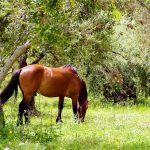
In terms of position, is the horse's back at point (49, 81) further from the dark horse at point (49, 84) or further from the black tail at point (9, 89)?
the black tail at point (9, 89)

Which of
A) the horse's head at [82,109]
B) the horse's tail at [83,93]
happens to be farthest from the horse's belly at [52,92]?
the horse's head at [82,109]

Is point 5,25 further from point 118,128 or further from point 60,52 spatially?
point 118,128

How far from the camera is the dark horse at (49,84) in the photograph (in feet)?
49.4

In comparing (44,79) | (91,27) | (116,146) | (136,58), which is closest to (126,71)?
(136,58)

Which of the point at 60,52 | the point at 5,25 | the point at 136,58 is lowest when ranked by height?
the point at 136,58

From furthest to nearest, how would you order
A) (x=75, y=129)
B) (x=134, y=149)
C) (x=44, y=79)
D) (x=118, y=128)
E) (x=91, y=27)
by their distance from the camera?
1. (x=91, y=27)
2. (x=44, y=79)
3. (x=118, y=128)
4. (x=75, y=129)
5. (x=134, y=149)

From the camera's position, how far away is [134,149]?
9477 millimetres

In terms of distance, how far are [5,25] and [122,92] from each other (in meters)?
13.3

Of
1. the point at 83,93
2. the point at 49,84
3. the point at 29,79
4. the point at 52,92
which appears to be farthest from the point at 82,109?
the point at 29,79

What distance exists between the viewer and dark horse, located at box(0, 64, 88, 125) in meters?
15.1

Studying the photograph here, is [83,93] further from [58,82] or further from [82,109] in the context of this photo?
[58,82]

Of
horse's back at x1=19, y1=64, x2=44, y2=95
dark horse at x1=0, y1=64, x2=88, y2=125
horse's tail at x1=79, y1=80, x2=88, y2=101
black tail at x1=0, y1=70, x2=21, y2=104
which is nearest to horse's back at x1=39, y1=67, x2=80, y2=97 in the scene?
dark horse at x1=0, y1=64, x2=88, y2=125

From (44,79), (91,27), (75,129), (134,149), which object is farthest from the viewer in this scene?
(91,27)

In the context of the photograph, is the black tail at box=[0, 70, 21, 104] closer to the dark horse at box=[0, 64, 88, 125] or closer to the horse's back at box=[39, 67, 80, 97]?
the dark horse at box=[0, 64, 88, 125]
